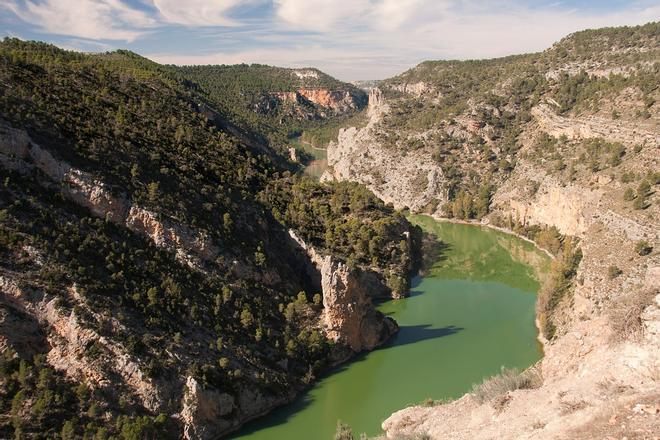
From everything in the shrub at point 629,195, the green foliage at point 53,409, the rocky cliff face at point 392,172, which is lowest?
the green foliage at point 53,409

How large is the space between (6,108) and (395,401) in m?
28.6

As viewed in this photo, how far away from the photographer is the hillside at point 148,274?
898 inches

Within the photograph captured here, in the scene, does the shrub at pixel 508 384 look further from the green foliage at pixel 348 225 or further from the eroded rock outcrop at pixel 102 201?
the green foliage at pixel 348 225

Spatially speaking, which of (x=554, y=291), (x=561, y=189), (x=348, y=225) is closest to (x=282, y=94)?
(x=561, y=189)

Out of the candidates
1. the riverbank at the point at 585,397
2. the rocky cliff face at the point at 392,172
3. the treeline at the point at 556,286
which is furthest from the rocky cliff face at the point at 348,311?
the rocky cliff face at the point at 392,172

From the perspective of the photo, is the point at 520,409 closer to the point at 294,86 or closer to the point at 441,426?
the point at 441,426

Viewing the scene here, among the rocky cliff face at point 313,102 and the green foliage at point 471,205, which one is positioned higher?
the rocky cliff face at point 313,102

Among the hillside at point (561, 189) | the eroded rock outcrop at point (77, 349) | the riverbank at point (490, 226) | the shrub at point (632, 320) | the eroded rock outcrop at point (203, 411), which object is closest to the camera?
the hillside at point (561, 189)

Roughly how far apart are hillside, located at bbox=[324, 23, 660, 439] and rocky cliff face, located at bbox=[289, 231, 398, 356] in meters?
10.2

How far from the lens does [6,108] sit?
99.6 ft

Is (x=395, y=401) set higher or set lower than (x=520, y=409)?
lower

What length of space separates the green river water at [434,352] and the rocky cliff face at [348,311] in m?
1.18

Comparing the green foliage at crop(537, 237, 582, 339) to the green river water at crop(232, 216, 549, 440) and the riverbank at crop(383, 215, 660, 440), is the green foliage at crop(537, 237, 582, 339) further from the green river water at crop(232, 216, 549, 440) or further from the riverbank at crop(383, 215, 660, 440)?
the riverbank at crop(383, 215, 660, 440)

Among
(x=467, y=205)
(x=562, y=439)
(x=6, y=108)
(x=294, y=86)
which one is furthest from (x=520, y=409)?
(x=294, y=86)
